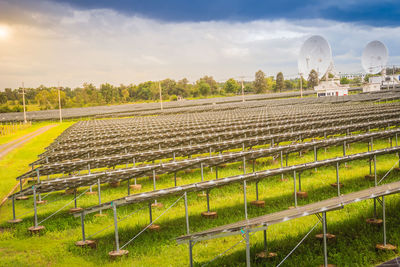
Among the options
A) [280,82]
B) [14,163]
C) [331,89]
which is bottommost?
[14,163]

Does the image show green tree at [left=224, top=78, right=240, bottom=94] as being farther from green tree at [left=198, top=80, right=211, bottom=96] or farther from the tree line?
green tree at [left=198, top=80, right=211, bottom=96]

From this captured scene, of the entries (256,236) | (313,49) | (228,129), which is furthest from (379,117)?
(313,49)

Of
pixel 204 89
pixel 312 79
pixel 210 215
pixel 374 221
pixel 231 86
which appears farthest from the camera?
pixel 312 79

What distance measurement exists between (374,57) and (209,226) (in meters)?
110

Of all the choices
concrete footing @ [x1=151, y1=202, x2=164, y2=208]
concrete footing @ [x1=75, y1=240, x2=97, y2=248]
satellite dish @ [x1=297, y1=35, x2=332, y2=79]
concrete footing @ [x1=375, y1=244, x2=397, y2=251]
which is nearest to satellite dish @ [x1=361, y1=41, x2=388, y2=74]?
satellite dish @ [x1=297, y1=35, x2=332, y2=79]

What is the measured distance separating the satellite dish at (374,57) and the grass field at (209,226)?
10068 cm

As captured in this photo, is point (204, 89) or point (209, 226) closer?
point (209, 226)

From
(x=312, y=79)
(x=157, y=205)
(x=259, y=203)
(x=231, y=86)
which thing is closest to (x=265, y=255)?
(x=259, y=203)

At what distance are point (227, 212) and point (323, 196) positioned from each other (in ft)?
9.82

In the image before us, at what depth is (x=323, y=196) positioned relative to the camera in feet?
39.7

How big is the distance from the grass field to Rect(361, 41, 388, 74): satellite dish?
10068cm

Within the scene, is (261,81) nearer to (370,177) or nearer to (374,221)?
(370,177)

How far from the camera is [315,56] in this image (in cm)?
9706

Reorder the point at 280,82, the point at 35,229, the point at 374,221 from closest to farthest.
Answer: the point at 374,221 < the point at 35,229 < the point at 280,82
